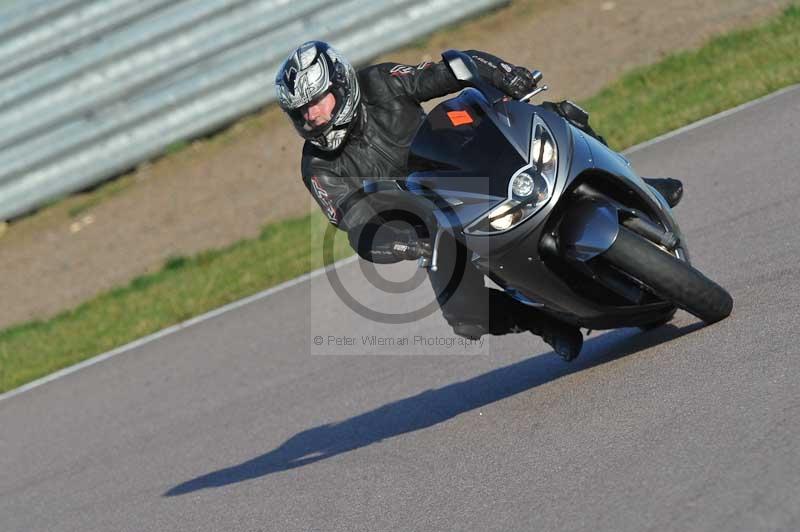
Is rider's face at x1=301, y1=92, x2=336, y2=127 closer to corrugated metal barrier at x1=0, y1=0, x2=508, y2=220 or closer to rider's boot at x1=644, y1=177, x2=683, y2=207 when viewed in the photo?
rider's boot at x1=644, y1=177, x2=683, y2=207

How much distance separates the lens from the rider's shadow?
6137mm

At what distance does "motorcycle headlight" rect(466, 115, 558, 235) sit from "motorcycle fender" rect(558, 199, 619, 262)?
0.47 ft

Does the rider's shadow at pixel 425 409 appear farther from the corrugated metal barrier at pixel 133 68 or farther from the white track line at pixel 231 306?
the corrugated metal barrier at pixel 133 68

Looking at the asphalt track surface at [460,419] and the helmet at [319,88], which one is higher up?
the helmet at [319,88]

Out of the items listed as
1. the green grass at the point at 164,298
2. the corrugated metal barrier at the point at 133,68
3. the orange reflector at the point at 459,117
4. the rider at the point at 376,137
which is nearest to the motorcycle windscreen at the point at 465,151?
the orange reflector at the point at 459,117

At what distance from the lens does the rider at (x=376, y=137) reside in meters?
5.53

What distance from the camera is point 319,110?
18.5 feet

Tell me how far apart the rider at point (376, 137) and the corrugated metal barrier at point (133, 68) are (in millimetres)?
7296

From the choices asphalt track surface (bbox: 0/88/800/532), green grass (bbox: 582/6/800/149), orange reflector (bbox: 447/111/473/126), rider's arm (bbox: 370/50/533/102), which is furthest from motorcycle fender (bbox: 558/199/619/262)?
green grass (bbox: 582/6/800/149)

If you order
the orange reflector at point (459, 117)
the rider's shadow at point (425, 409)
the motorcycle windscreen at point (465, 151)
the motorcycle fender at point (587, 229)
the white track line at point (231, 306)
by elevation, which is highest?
the orange reflector at point (459, 117)

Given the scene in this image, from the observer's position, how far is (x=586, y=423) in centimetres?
511

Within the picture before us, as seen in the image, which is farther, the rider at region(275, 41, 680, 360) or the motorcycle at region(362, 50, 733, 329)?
the rider at region(275, 41, 680, 360)

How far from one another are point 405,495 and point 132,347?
4.91m

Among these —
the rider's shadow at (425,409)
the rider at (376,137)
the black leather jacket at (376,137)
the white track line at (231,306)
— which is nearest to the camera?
the rider at (376,137)
